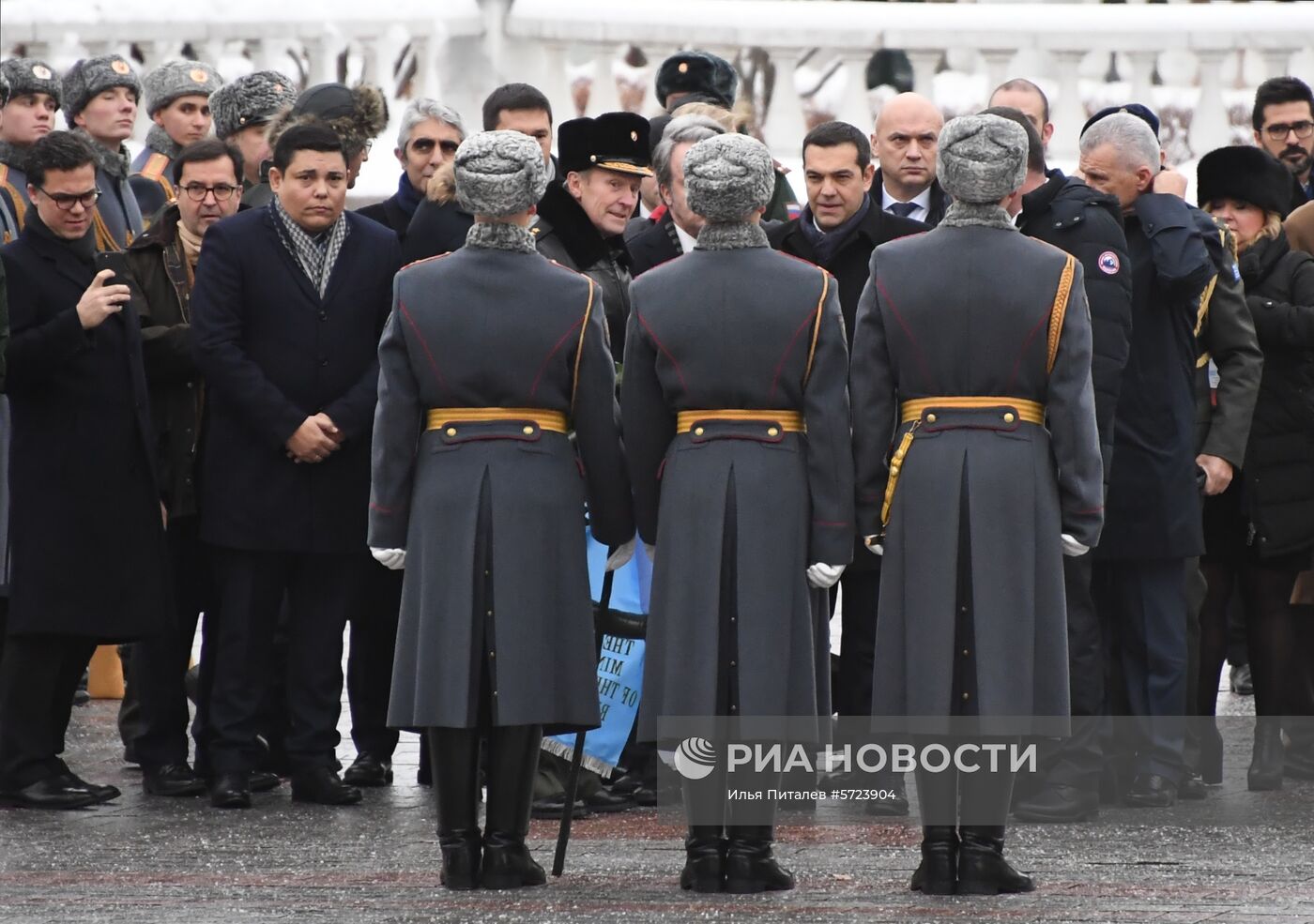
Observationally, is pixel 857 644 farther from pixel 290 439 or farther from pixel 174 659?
pixel 174 659

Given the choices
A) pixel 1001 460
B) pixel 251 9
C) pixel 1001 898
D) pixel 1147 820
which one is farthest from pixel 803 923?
pixel 251 9

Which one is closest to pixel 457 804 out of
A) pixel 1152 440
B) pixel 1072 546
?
pixel 1072 546

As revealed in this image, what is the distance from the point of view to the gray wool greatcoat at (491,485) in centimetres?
849

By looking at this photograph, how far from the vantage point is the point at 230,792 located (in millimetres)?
9898

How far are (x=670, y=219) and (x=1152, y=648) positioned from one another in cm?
→ 208

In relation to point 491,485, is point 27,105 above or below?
above

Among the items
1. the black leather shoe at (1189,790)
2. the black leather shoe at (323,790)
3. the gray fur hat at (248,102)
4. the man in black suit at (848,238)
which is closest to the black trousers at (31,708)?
the black leather shoe at (323,790)

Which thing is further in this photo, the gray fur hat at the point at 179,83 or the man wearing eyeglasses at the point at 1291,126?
the gray fur hat at the point at 179,83

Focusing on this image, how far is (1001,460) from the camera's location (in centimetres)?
841

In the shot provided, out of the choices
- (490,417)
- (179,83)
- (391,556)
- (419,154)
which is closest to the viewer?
(490,417)

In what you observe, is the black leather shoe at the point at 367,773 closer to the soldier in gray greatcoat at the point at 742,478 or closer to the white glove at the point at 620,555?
the white glove at the point at 620,555

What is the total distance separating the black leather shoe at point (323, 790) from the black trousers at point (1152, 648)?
2419 millimetres

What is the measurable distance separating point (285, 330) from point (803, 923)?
9.91 ft

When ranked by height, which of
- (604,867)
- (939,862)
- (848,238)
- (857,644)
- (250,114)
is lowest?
(604,867)
